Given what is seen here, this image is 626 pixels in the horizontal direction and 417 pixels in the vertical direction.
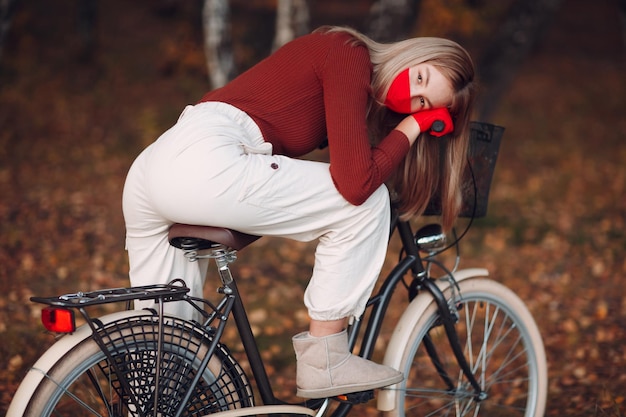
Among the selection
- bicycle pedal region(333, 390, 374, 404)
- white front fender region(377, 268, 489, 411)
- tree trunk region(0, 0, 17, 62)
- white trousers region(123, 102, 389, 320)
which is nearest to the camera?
white trousers region(123, 102, 389, 320)

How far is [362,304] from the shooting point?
2.69m

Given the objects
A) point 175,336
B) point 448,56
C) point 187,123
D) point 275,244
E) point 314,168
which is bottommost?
point 275,244

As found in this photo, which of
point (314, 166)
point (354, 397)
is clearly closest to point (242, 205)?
point (314, 166)

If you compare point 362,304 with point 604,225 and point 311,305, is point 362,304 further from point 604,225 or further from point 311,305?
point 604,225

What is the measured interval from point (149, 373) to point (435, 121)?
129 cm

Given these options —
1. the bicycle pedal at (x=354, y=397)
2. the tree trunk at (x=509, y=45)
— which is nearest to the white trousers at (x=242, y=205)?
the bicycle pedal at (x=354, y=397)

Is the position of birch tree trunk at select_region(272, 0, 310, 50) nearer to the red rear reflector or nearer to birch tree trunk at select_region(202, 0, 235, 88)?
birch tree trunk at select_region(202, 0, 235, 88)

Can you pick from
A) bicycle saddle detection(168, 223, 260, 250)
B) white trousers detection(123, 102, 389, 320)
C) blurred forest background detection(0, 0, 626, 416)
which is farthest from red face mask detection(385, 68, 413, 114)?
blurred forest background detection(0, 0, 626, 416)

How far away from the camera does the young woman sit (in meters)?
2.46

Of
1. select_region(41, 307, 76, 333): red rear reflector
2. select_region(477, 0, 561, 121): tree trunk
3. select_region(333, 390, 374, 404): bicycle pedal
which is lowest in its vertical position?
select_region(333, 390, 374, 404): bicycle pedal

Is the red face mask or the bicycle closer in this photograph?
the bicycle

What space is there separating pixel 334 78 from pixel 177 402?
46.8 inches

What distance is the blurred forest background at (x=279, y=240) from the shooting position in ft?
17.0

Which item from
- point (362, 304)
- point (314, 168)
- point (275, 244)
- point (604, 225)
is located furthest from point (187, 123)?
point (604, 225)
